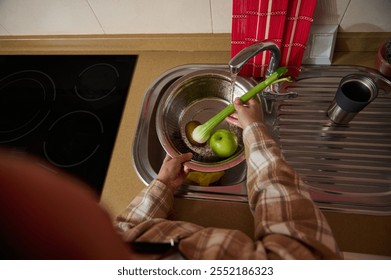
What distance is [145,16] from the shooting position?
2.84 feet

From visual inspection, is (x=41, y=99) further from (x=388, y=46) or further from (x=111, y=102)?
(x=388, y=46)

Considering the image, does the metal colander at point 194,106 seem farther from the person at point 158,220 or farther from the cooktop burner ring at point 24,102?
the cooktop burner ring at point 24,102

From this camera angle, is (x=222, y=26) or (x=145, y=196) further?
(x=222, y=26)

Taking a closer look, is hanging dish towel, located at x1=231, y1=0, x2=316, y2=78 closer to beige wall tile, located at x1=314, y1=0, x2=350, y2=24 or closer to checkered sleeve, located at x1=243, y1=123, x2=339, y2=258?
beige wall tile, located at x1=314, y1=0, x2=350, y2=24

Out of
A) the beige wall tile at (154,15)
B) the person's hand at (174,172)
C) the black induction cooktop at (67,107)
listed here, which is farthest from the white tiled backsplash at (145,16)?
the person's hand at (174,172)

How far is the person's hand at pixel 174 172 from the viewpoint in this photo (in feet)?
2.33

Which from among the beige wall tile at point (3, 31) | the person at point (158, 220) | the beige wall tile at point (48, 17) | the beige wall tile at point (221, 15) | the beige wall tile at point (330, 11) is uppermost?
the beige wall tile at point (3, 31)

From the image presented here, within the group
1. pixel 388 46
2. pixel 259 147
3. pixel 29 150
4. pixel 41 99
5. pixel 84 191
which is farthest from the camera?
pixel 41 99

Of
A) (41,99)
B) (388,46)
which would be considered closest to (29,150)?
(41,99)

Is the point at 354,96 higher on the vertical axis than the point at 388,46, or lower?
lower

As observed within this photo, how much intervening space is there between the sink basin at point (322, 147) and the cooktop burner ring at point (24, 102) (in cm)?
39

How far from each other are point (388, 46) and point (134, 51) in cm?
84

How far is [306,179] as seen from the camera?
708 millimetres

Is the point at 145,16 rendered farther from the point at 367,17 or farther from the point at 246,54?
the point at 367,17
